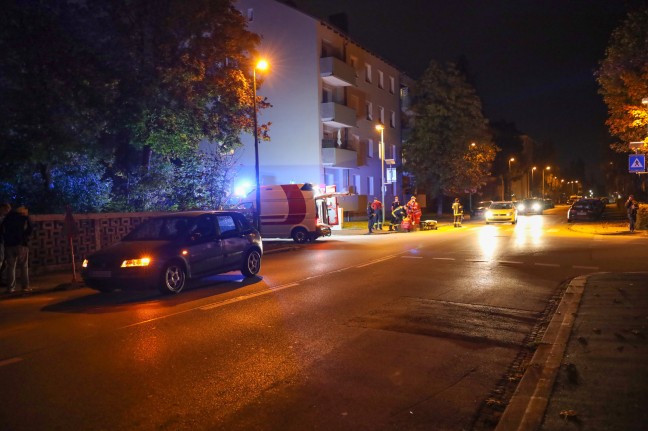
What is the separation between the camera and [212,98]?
71.3 feet

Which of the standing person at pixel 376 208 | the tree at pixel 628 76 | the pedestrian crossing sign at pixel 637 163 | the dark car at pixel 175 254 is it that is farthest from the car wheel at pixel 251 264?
the tree at pixel 628 76

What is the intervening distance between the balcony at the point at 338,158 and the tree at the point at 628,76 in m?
17.1

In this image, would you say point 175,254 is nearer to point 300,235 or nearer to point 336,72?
point 300,235

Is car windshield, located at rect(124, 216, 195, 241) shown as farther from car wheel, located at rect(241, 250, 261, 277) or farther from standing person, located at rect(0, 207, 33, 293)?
standing person, located at rect(0, 207, 33, 293)

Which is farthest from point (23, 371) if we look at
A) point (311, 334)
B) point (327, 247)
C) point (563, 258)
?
point (327, 247)

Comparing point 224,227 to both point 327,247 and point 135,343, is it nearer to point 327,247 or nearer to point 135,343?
point 135,343

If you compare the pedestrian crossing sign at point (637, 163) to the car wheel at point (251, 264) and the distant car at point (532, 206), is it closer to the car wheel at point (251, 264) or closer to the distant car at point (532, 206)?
the car wheel at point (251, 264)

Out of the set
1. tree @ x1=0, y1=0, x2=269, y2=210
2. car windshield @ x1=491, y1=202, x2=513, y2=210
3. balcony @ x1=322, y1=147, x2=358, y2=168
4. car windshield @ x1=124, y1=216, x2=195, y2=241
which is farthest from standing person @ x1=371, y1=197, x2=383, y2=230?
car windshield @ x1=124, y1=216, x2=195, y2=241

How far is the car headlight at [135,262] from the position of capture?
10203mm

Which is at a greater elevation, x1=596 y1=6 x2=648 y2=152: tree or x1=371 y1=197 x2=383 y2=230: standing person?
x1=596 y1=6 x2=648 y2=152: tree

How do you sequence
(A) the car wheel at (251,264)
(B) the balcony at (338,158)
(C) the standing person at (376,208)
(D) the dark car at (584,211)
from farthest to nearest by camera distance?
(D) the dark car at (584,211), (B) the balcony at (338,158), (C) the standing person at (376,208), (A) the car wheel at (251,264)

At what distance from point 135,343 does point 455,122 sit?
4824 centimetres

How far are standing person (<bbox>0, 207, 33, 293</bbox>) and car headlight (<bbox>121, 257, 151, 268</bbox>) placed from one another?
2.81 m

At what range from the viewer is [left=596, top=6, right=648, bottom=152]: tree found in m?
26.6
